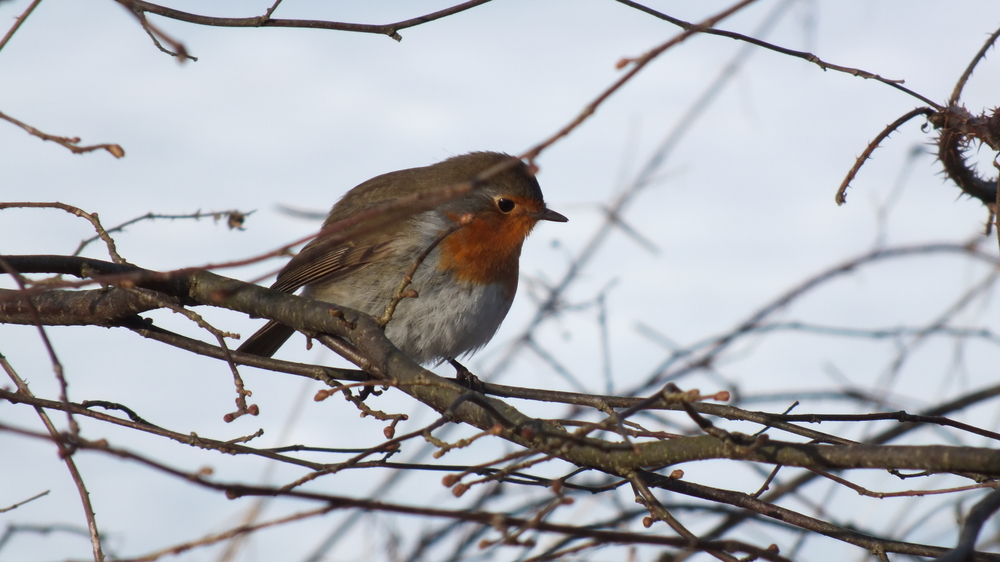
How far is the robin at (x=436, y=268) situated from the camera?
419cm

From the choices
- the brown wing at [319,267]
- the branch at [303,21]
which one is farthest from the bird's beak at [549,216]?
the branch at [303,21]

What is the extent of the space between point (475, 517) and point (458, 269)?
2.87 m

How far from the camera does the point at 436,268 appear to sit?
418cm

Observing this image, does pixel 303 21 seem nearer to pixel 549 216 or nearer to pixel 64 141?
pixel 64 141

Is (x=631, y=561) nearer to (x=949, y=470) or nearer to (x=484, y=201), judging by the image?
(x=949, y=470)

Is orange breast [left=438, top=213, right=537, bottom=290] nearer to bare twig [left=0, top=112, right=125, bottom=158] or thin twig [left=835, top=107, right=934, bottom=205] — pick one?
thin twig [left=835, top=107, right=934, bottom=205]

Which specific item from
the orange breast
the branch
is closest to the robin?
the orange breast

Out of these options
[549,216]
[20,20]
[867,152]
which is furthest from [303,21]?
[549,216]

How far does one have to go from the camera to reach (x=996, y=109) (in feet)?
9.29

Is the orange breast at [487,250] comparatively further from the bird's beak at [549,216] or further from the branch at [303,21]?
the branch at [303,21]

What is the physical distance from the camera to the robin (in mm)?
4191

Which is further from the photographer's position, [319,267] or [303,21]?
[319,267]

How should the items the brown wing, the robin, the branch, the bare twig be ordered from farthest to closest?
the brown wing → the robin → the branch → the bare twig

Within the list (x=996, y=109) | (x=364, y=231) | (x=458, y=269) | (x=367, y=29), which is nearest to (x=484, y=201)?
(x=458, y=269)
